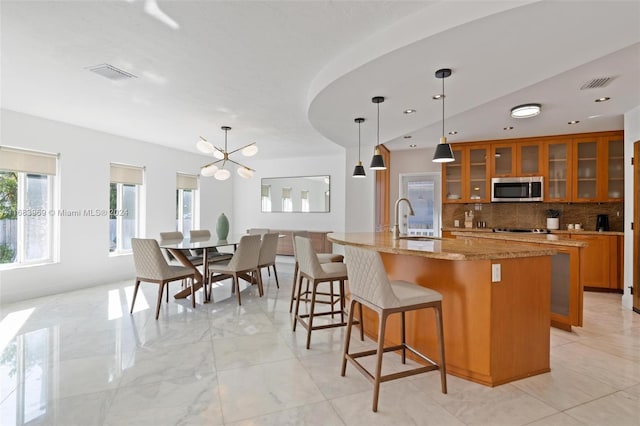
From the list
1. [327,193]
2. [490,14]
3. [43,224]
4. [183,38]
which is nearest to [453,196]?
[327,193]

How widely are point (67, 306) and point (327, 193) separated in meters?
4.82

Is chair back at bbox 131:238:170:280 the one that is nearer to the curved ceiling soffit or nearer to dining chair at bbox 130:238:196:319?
dining chair at bbox 130:238:196:319

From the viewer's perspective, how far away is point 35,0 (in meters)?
2.03

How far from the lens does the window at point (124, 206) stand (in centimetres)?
559

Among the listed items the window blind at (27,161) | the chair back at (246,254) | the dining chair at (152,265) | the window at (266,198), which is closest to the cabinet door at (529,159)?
the chair back at (246,254)

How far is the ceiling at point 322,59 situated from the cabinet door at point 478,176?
131cm

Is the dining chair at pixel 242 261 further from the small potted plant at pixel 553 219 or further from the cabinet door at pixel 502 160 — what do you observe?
the small potted plant at pixel 553 219

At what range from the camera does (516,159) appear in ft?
17.9

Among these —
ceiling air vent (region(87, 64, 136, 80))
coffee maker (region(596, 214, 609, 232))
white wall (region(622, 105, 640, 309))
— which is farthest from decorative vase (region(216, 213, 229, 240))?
coffee maker (region(596, 214, 609, 232))

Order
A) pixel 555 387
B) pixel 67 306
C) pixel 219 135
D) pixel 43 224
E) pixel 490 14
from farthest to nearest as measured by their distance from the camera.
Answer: pixel 219 135 → pixel 43 224 → pixel 67 306 → pixel 555 387 → pixel 490 14

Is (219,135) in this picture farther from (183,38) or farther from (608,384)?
(608,384)

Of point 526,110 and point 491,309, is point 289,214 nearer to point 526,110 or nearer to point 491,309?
point 526,110

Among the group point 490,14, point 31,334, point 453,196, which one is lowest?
point 31,334

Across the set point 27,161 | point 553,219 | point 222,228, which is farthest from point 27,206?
point 553,219
